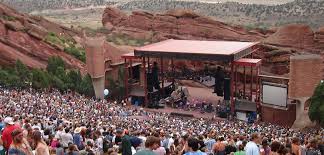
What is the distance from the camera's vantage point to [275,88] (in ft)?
143

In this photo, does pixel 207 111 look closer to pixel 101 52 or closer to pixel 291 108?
pixel 291 108

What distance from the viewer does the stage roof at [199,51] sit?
44869 mm

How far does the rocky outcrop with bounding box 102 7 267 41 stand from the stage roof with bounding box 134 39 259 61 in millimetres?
15831

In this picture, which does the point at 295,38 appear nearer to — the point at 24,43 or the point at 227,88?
the point at 227,88

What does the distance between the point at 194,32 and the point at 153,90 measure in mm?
20395

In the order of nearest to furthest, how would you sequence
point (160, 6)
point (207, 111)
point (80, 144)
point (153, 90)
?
1. point (80, 144)
2. point (207, 111)
3. point (153, 90)
4. point (160, 6)

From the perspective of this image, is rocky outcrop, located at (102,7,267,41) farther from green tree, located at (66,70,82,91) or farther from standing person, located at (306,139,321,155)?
standing person, located at (306,139,321,155)

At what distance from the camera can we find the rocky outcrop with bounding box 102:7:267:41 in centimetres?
6669

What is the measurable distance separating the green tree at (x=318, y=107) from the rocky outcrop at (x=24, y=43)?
83.3 feet

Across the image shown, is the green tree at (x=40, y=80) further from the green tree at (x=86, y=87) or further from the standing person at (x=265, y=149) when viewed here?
the standing person at (x=265, y=149)

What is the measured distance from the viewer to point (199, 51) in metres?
46.4

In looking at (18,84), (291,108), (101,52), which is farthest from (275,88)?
(18,84)

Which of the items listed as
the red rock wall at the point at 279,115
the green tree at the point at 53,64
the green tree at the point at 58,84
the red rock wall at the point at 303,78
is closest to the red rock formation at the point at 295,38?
the red rock wall at the point at 279,115

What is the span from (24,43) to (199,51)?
772 inches
